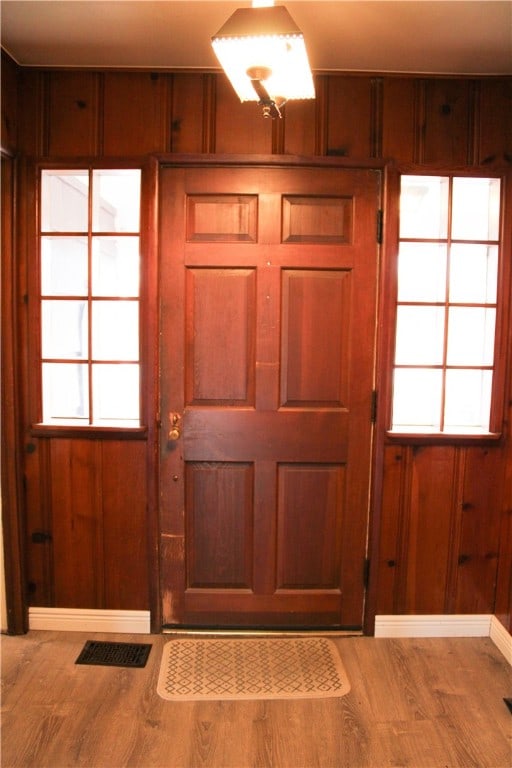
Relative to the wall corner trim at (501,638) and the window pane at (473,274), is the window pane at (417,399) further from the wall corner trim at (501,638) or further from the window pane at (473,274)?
the wall corner trim at (501,638)

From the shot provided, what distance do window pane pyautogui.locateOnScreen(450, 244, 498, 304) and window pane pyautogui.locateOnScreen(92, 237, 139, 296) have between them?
1.43 metres

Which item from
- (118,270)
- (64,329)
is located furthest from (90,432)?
(118,270)

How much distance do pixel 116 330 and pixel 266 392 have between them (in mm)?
751

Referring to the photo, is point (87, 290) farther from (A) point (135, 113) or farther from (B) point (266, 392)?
(B) point (266, 392)

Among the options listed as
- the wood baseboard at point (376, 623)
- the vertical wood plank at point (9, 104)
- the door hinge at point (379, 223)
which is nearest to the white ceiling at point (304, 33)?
the vertical wood plank at point (9, 104)

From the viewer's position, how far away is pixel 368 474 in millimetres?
2430

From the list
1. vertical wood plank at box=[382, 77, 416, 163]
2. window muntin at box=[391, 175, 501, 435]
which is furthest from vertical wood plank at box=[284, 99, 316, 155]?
window muntin at box=[391, 175, 501, 435]

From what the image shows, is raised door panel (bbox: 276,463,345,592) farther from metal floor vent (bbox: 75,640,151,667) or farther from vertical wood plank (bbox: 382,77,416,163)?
vertical wood plank (bbox: 382,77,416,163)

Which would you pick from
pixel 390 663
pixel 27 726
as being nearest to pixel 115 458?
pixel 27 726

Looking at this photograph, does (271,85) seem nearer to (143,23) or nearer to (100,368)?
(143,23)

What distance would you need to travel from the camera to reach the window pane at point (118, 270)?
2.39 meters

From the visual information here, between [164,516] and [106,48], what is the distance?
199 cm

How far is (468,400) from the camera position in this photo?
2506 millimetres

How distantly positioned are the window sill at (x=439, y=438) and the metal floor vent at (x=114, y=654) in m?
1.44
